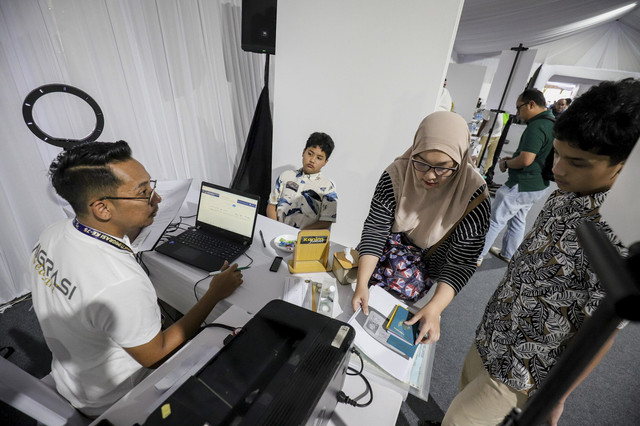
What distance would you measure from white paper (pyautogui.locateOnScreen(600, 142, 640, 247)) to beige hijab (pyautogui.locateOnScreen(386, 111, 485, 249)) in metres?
0.71

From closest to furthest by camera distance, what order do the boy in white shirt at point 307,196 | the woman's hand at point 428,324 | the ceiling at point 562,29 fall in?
the woman's hand at point 428,324
the boy in white shirt at point 307,196
the ceiling at point 562,29

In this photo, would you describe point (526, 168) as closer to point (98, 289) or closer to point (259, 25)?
point (259, 25)

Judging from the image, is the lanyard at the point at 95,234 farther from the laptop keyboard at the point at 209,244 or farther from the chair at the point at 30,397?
the laptop keyboard at the point at 209,244

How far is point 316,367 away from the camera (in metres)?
0.57

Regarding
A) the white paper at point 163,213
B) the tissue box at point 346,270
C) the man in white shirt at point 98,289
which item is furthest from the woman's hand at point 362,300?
the white paper at point 163,213

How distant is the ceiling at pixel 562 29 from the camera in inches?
178

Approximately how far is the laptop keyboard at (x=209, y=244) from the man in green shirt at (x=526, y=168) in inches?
90.4

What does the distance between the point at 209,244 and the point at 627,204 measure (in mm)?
1457

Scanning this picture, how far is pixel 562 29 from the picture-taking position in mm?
6102

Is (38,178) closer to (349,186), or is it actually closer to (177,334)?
(177,334)

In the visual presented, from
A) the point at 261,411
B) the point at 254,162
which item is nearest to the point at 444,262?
the point at 261,411

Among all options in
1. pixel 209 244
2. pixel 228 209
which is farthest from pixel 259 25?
pixel 209 244

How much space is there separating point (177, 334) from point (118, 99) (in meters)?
2.01

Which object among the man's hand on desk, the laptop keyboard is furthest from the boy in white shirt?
the man's hand on desk
